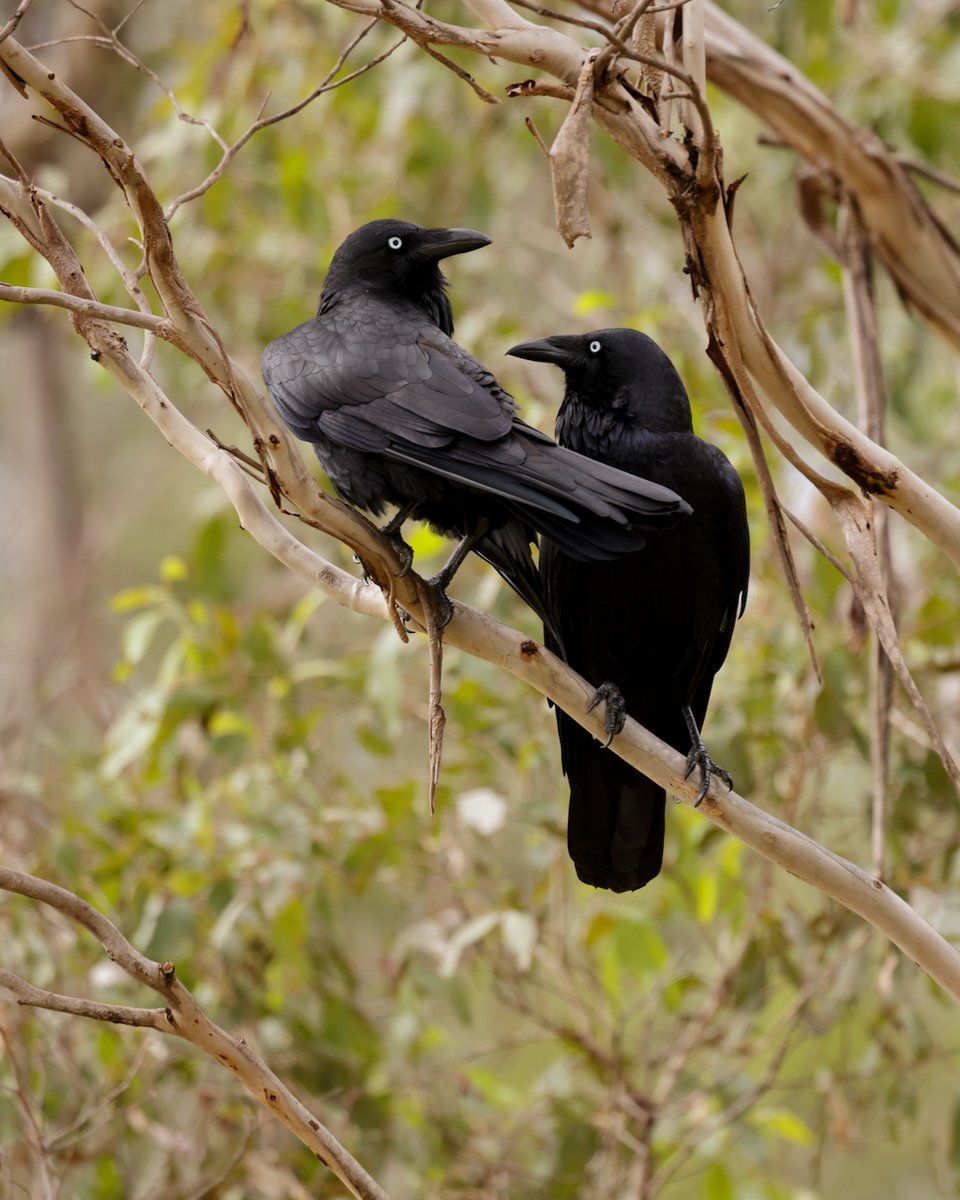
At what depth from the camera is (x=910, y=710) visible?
4.77m

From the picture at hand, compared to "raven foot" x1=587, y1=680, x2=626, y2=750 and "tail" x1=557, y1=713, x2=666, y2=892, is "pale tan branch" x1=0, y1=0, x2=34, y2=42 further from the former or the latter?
"tail" x1=557, y1=713, x2=666, y2=892

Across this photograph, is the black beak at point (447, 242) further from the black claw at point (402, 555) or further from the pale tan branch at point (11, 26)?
the pale tan branch at point (11, 26)

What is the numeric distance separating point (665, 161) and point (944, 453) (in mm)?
4010

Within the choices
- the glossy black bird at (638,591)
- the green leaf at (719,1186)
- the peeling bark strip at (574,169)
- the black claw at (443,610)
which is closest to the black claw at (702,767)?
the glossy black bird at (638,591)

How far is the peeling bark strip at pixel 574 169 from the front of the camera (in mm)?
2266

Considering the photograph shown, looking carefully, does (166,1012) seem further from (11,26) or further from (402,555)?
(11,26)

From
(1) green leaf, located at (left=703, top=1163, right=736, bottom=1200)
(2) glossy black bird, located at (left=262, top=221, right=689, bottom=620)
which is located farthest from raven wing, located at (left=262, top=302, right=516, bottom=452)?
(1) green leaf, located at (left=703, top=1163, right=736, bottom=1200)

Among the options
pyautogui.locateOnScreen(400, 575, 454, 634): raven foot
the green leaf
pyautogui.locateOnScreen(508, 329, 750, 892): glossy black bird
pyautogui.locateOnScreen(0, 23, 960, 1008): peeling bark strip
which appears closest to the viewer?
pyautogui.locateOnScreen(0, 23, 960, 1008): peeling bark strip

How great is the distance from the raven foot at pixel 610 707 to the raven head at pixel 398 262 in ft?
3.47

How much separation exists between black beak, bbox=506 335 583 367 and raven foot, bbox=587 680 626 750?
2.62ft

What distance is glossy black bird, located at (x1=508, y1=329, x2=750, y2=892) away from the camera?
3352mm

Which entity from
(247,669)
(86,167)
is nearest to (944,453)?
(247,669)

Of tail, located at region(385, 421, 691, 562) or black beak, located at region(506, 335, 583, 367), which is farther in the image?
black beak, located at region(506, 335, 583, 367)

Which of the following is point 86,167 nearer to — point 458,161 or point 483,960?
point 458,161
